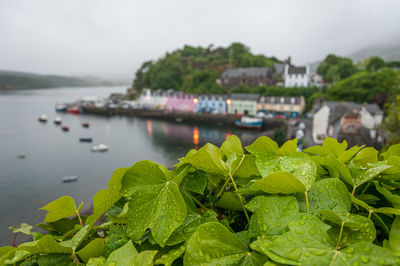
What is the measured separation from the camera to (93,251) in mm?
701

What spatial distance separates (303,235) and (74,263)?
0.66 metres

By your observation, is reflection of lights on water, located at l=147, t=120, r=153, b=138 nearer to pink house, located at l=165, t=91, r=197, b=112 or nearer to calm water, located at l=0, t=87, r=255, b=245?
calm water, located at l=0, t=87, r=255, b=245

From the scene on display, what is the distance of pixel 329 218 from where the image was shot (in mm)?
576

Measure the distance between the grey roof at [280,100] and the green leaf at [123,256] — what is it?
42353mm

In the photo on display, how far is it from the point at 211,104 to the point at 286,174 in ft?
154

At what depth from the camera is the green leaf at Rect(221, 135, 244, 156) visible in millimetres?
932

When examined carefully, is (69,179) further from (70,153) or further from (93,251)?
(93,251)

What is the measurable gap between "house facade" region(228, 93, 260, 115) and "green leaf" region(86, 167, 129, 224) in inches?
1683

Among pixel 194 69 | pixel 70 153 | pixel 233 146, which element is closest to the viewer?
pixel 233 146

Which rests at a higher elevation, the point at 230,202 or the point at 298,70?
the point at 298,70

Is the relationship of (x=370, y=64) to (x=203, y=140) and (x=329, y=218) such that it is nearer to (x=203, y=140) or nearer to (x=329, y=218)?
(x=203, y=140)

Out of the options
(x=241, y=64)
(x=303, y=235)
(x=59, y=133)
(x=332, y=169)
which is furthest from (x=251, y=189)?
(x=241, y=64)

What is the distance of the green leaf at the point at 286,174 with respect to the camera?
0.58m

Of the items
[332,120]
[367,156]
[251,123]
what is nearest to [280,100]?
[251,123]
